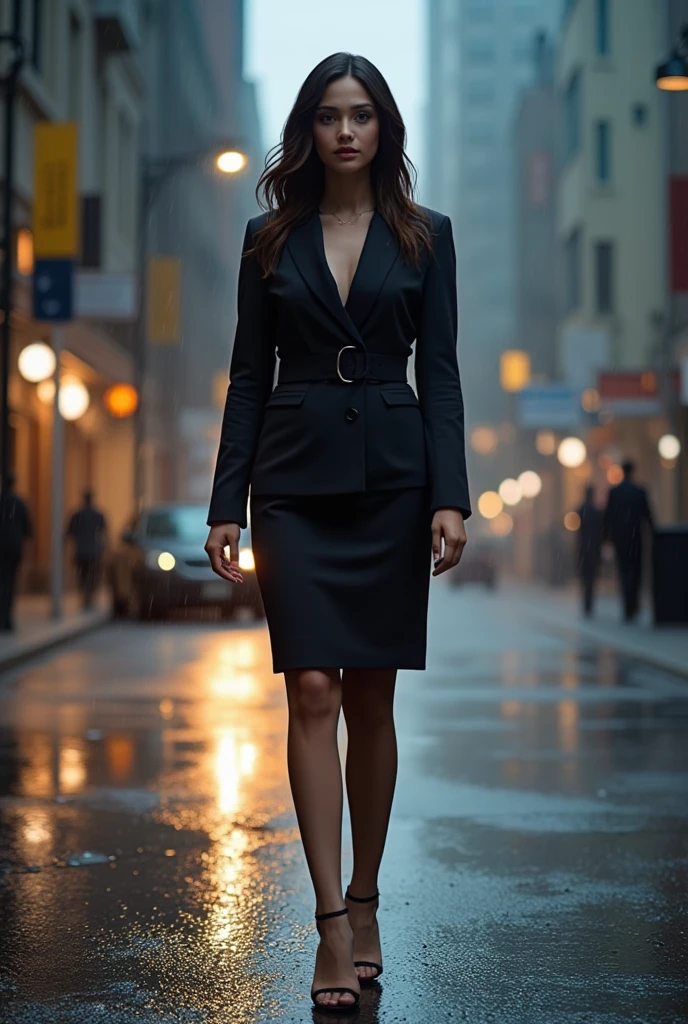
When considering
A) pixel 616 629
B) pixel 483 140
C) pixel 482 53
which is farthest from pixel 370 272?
pixel 482 53

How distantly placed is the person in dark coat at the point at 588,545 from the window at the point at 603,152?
23.5 m

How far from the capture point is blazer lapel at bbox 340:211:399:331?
4328mm

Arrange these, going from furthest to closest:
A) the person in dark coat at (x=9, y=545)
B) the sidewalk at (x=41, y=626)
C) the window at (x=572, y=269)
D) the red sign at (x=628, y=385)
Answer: the window at (x=572, y=269) < the red sign at (x=628, y=385) < the person in dark coat at (x=9, y=545) < the sidewalk at (x=41, y=626)

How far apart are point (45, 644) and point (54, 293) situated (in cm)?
622

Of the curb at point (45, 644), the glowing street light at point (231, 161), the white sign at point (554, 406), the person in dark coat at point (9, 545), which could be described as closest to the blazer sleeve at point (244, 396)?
the curb at point (45, 644)

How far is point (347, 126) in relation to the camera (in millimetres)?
4359

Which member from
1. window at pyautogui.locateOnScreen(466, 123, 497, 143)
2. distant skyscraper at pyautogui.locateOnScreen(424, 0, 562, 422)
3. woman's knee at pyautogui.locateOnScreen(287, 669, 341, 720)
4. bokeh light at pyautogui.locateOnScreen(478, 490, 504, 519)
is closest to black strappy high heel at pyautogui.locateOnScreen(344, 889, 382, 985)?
woman's knee at pyautogui.locateOnScreen(287, 669, 341, 720)

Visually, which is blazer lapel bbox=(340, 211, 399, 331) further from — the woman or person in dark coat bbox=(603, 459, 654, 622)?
person in dark coat bbox=(603, 459, 654, 622)

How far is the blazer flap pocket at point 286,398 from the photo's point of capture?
4.30m

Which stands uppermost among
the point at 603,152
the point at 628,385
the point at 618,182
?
the point at 603,152

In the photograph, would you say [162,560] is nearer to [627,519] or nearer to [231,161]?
[627,519]

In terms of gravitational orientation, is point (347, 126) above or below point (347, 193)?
above

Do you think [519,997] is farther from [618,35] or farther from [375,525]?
[618,35]

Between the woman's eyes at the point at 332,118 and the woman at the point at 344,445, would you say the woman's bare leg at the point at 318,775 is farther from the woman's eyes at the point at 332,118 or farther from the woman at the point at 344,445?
the woman's eyes at the point at 332,118
